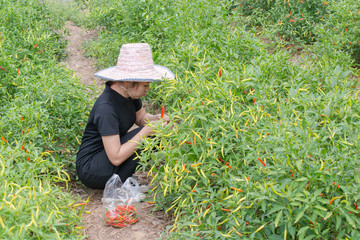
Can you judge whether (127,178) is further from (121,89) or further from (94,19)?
(94,19)

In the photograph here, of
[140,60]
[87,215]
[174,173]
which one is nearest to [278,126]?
[174,173]

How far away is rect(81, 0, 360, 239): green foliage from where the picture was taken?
226cm

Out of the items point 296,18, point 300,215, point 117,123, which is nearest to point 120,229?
→ point 117,123

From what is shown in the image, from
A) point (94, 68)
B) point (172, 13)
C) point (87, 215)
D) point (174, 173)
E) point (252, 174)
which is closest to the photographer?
point (252, 174)

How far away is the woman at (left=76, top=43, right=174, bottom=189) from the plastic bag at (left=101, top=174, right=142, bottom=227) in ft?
0.23

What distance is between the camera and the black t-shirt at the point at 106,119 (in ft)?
10.8

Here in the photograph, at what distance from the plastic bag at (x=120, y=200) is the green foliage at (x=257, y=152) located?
0.24 m

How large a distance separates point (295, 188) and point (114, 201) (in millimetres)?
1591

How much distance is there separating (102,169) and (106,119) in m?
0.44

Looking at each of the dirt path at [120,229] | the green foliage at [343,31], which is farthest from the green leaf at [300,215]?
the green foliage at [343,31]

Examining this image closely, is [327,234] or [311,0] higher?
[311,0]

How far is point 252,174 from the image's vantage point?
2.60 metres

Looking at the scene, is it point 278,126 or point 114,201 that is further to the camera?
point 114,201

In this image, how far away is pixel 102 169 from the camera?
344 centimetres
